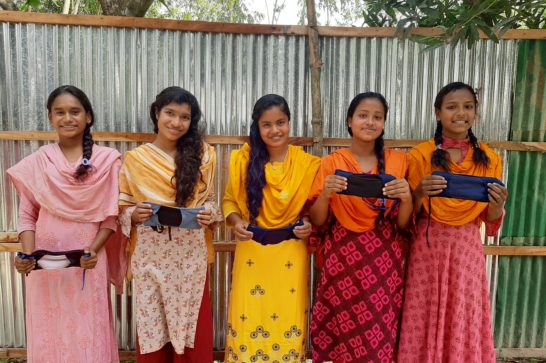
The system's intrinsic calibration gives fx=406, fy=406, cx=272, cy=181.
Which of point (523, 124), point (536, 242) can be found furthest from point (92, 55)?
point (536, 242)

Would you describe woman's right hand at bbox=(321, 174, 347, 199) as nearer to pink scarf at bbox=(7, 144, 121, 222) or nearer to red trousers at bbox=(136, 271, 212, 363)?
red trousers at bbox=(136, 271, 212, 363)

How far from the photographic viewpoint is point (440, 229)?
2.66 meters

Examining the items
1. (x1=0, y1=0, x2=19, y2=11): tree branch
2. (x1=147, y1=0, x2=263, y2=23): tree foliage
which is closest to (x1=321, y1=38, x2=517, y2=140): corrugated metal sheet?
(x1=0, y1=0, x2=19, y2=11): tree branch

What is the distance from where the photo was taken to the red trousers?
2604 mm

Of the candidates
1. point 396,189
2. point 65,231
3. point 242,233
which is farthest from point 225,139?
point 396,189

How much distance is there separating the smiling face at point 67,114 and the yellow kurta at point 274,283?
1040mm

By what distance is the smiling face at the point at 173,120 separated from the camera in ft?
8.23

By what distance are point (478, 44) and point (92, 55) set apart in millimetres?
3044

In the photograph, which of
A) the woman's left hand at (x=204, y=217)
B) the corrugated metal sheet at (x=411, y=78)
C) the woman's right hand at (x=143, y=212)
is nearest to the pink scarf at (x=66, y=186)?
the woman's right hand at (x=143, y=212)

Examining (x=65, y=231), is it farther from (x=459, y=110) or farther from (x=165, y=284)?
(x=459, y=110)

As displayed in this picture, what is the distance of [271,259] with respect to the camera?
2.59 m

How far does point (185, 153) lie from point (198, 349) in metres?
1.27

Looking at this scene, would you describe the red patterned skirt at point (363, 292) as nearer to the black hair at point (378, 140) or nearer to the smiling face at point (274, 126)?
the black hair at point (378, 140)

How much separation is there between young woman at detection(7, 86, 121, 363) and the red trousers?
33 centimetres
